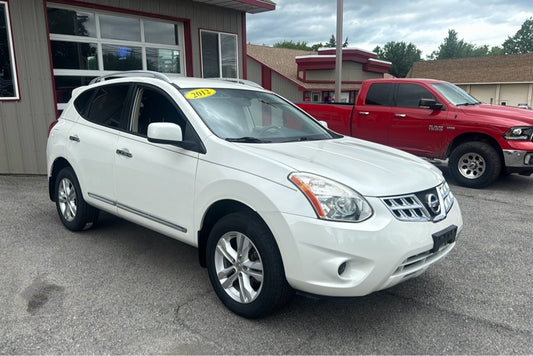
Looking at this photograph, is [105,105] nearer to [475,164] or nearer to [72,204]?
[72,204]

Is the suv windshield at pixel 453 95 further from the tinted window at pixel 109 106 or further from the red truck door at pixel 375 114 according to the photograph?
the tinted window at pixel 109 106

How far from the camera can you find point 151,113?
4.05 meters

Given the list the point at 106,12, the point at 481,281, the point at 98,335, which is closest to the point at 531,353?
the point at 481,281

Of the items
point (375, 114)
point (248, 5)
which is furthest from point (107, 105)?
point (248, 5)

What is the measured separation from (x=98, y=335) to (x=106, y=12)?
790cm

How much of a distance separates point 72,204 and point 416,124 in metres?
6.20

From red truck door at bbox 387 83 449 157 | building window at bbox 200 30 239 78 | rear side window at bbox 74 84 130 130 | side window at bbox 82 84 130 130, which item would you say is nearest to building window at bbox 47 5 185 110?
building window at bbox 200 30 239 78

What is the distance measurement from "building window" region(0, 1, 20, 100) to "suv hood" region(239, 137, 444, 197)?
643 cm

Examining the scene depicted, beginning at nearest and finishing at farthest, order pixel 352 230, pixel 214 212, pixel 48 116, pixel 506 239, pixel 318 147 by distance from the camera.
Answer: pixel 352 230
pixel 214 212
pixel 318 147
pixel 506 239
pixel 48 116

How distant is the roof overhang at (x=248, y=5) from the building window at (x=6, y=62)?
169 inches

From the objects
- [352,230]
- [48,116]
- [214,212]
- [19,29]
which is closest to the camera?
[352,230]

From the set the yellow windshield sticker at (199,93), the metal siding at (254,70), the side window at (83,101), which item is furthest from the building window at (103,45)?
the metal siding at (254,70)

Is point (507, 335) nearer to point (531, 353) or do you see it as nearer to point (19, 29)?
point (531, 353)

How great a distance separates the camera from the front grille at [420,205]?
2.79 m
